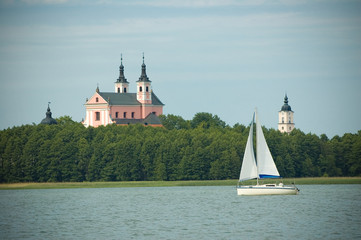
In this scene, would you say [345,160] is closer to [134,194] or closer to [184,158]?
[184,158]

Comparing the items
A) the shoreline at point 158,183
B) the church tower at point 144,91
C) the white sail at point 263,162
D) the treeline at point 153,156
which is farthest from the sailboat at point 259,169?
the church tower at point 144,91

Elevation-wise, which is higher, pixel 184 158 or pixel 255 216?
pixel 184 158

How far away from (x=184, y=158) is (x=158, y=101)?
78.5m

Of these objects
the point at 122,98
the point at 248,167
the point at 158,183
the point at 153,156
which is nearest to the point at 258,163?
the point at 248,167

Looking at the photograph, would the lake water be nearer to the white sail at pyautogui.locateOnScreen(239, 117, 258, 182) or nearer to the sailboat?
the sailboat

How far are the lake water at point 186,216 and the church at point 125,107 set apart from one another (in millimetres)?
91269

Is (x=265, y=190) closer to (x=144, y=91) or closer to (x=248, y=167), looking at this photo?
(x=248, y=167)

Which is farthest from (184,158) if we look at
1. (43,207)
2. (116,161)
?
(43,207)

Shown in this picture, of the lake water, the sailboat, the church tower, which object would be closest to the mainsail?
the sailboat

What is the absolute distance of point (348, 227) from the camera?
5575 cm

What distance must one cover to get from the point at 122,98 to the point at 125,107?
3.22 metres

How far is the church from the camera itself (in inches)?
7283

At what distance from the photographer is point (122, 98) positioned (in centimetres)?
19338

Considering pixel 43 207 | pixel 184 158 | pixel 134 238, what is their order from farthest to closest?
pixel 184 158
pixel 43 207
pixel 134 238
